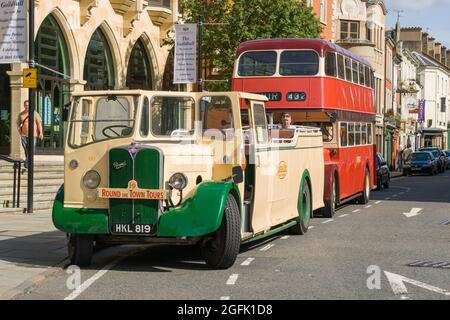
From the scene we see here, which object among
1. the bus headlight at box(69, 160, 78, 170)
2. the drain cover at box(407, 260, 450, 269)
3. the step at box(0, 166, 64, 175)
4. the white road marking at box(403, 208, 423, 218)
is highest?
the bus headlight at box(69, 160, 78, 170)

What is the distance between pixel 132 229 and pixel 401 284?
3.38 m

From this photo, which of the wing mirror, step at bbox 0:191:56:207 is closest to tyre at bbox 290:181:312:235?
the wing mirror

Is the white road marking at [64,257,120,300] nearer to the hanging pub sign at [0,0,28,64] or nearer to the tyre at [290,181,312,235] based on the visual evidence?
the tyre at [290,181,312,235]

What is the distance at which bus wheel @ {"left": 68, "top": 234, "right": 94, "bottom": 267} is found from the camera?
11109mm

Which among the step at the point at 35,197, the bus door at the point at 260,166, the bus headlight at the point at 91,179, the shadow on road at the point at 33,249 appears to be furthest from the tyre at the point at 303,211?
the step at the point at 35,197

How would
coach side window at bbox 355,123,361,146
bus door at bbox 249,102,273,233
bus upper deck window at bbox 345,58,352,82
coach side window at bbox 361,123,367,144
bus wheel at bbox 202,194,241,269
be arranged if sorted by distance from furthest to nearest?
→ coach side window at bbox 361,123,367,144
coach side window at bbox 355,123,361,146
bus upper deck window at bbox 345,58,352,82
bus door at bbox 249,102,273,233
bus wheel at bbox 202,194,241,269

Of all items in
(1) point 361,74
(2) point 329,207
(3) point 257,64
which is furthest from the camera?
(1) point 361,74

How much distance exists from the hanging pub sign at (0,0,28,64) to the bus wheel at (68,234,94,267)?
797cm

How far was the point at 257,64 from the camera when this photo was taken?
1997cm

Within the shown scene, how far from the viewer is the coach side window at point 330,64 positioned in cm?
1988

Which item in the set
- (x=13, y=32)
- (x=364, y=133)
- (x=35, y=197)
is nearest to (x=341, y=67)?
(x=364, y=133)

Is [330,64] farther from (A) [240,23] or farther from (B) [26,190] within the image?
(A) [240,23]

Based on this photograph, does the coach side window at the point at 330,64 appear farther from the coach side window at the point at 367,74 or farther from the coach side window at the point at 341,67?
the coach side window at the point at 367,74
